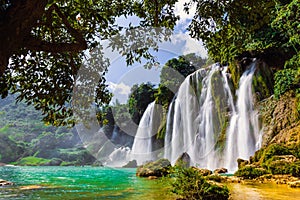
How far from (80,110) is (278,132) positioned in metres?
14.9

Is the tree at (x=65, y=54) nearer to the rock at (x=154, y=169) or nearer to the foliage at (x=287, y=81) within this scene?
the rock at (x=154, y=169)

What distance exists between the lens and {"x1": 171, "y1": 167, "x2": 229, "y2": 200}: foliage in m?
6.63

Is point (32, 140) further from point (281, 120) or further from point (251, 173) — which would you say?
point (251, 173)

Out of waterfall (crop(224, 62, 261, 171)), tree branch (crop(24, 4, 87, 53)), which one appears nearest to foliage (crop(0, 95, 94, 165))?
waterfall (crop(224, 62, 261, 171))

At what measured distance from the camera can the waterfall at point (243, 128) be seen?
1977cm

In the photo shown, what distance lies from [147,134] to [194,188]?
29.6 m

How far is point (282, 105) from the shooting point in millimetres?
18844

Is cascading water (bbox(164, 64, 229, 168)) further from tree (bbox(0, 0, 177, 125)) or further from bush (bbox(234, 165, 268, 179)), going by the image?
tree (bbox(0, 0, 177, 125))

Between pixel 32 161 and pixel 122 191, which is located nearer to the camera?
pixel 122 191

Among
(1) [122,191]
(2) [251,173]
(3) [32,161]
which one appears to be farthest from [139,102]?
(3) [32,161]

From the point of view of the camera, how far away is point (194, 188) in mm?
6730

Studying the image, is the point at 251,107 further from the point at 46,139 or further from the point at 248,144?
the point at 46,139

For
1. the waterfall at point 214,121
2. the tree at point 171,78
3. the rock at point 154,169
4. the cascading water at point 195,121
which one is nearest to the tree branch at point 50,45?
the rock at point 154,169

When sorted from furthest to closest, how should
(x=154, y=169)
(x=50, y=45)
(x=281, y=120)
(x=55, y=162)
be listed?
(x=55, y=162) → (x=281, y=120) → (x=154, y=169) → (x=50, y=45)
